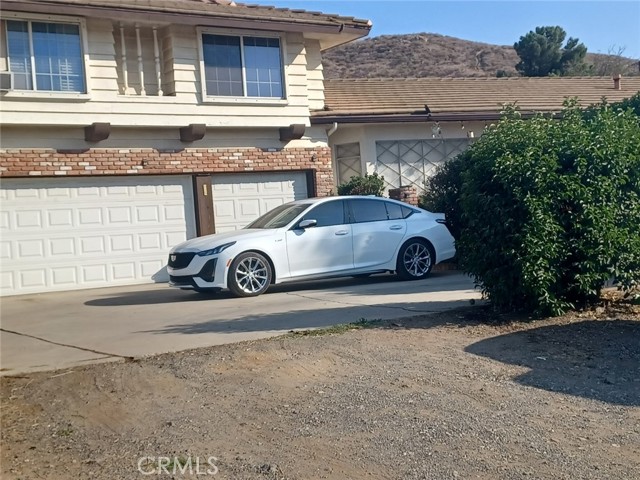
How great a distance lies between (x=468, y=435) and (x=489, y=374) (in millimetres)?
1565

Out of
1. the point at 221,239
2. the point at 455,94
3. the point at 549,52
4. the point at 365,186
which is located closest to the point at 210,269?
the point at 221,239

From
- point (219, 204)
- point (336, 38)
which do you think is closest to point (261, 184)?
point (219, 204)

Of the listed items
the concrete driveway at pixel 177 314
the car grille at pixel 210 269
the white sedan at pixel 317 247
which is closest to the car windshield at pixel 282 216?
the white sedan at pixel 317 247

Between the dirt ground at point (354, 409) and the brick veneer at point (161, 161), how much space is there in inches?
329

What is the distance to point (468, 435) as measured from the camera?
5.58 metres

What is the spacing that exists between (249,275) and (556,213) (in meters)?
5.21

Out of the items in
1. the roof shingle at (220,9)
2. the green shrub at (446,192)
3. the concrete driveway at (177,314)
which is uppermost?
the roof shingle at (220,9)

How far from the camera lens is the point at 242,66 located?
1700 centimetres

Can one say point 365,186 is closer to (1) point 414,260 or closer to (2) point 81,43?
(1) point 414,260

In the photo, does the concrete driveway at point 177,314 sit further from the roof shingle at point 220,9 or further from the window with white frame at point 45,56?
the roof shingle at point 220,9

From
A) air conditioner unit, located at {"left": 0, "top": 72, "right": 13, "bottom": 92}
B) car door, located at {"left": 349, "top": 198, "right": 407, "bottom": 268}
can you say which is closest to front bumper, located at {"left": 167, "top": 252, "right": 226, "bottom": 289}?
car door, located at {"left": 349, "top": 198, "right": 407, "bottom": 268}

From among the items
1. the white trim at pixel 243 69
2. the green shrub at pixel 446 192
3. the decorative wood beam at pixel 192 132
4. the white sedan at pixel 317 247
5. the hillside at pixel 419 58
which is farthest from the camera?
the hillside at pixel 419 58

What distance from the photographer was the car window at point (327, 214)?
1342cm

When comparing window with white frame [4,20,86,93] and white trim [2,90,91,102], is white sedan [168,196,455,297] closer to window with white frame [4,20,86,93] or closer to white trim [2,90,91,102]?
white trim [2,90,91,102]
